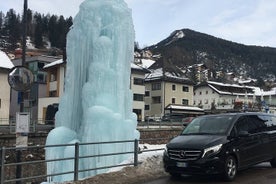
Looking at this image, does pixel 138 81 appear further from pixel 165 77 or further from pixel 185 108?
pixel 185 108

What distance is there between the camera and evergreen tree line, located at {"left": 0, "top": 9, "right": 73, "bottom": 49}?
138 metres

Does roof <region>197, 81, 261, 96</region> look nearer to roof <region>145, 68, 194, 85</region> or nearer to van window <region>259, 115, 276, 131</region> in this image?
roof <region>145, 68, 194, 85</region>

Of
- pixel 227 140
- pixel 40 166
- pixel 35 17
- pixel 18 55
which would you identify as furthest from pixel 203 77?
pixel 227 140

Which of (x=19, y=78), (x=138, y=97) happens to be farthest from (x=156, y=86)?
(x=19, y=78)

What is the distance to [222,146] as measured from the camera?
10.8 m

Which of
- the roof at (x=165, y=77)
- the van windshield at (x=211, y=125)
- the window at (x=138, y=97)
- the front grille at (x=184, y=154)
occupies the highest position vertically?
the roof at (x=165, y=77)

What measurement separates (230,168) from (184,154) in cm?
131

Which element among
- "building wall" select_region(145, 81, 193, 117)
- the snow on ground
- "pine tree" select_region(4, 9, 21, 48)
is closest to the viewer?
the snow on ground

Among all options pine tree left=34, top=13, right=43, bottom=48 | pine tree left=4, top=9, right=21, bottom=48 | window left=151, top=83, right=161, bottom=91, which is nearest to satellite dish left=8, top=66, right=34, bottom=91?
window left=151, top=83, right=161, bottom=91

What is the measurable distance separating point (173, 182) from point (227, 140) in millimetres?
1844

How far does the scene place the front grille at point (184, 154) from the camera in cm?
1064

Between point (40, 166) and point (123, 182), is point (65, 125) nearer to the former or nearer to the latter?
point (123, 182)

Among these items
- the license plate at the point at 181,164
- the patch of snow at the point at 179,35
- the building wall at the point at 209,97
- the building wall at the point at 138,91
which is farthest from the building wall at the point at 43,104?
the patch of snow at the point at 179,35

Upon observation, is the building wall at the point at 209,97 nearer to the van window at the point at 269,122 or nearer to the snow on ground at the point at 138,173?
the van window at the point at 269,122
